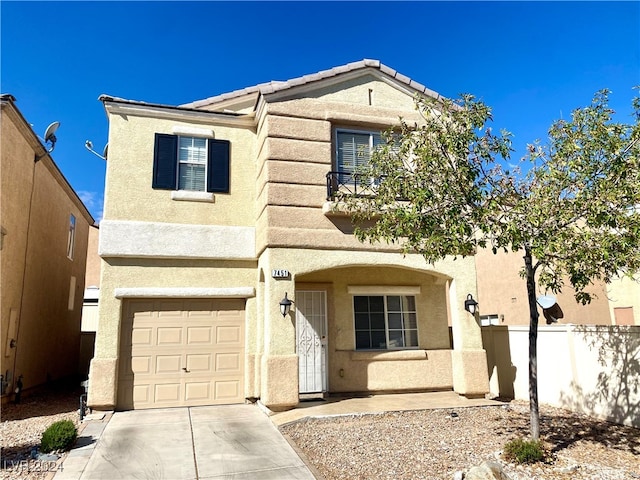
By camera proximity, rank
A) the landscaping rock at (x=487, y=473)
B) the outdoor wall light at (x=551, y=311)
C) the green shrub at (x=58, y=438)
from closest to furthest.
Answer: the landscaping rock at (x=487, y=473) → the green shrub at (x=58, y=438) → the outdoor wall light at (x=551, y=311)

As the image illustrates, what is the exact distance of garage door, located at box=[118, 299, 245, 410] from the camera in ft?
32.6

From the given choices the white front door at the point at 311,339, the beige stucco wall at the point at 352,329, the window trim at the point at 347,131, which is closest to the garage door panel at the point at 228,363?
the beige stucco wall at the point at 352,329

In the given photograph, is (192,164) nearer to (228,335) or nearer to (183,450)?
(228,335)

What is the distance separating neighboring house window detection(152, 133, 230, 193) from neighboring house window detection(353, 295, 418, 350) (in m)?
4.56

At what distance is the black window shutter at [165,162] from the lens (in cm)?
1075

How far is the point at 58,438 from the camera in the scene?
22.3 feet

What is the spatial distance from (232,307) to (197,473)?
5.00 m

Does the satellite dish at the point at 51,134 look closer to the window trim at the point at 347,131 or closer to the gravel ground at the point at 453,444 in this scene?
the window trim at the point at 347,131

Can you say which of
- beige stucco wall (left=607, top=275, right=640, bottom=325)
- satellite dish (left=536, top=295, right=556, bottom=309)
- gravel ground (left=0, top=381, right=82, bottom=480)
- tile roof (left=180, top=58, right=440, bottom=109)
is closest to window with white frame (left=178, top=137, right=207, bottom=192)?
tile roof (left=180, top=58, right=440, bottom=109)

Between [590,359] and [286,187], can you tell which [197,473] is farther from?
[590,359]

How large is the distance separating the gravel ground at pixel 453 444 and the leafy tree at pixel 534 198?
0.78 m

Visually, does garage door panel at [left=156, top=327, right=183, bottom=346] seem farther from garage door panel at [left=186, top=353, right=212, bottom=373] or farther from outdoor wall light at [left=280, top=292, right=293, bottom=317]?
outdoor wall light at [left=280, top=292, right=293, bottom=317]

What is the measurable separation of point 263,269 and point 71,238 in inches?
380

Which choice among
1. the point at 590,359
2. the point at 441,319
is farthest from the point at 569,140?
the point at 441,319
